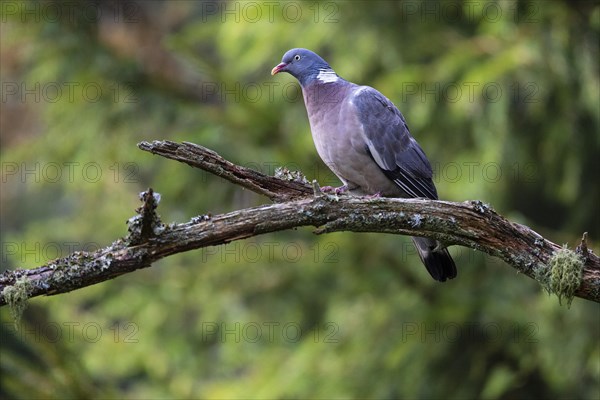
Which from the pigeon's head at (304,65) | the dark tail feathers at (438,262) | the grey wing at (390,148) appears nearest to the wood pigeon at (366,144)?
the grey wing at (390,148)

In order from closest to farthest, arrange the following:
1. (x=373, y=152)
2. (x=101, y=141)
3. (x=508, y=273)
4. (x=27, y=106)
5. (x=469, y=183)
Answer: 1. (x=373, y=152)
2. (x=469, y=183)
3. (x=508, y=273)
4. (x=101, y=141)
5. (x=27, y=106)

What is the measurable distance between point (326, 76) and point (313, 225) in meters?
2.18

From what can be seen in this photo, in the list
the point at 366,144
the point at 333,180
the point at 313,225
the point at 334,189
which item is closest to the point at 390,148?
the point at 366,144

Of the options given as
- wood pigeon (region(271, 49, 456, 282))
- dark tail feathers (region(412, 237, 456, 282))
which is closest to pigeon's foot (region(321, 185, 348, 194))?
wood pigeon (region(271, 49, 456, 282))

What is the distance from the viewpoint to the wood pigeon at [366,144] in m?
5.61

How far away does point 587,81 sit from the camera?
25.8 feet

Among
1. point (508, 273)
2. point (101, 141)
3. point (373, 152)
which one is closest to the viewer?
point (373, 152)

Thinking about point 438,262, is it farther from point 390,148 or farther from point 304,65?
point 304,65

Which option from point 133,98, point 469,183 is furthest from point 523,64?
point 133,98

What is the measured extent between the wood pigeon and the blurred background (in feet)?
6.80

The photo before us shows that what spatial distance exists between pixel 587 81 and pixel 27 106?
313 inches

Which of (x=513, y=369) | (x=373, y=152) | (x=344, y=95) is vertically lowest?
(x=513, y=369)

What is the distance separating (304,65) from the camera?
614cm

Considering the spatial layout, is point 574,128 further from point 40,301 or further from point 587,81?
point 40,301
